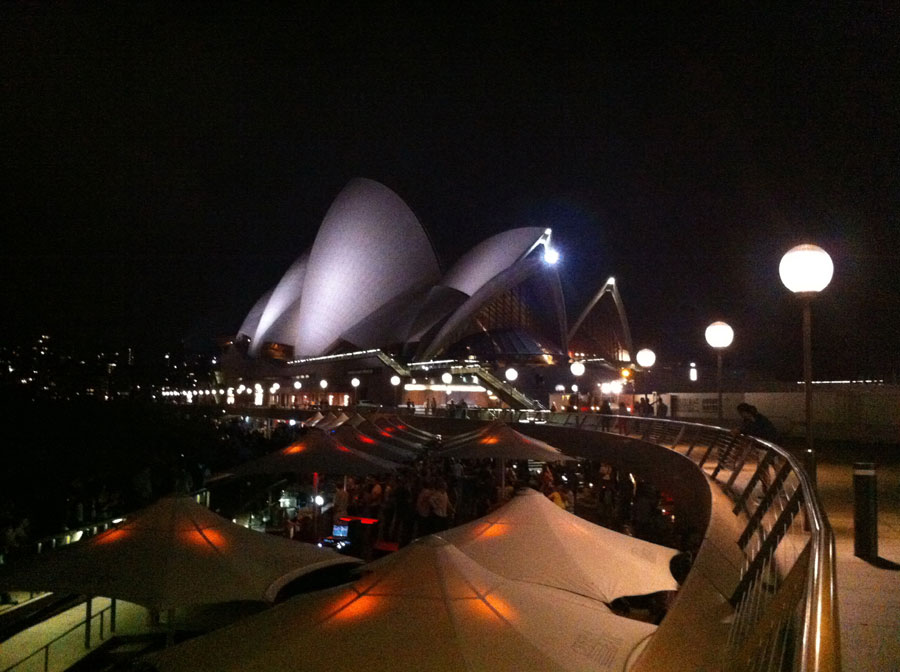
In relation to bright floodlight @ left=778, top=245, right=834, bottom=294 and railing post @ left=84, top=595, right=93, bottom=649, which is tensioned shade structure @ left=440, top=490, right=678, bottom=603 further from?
railing post @ left=84, top=595, right=93, bottom=649

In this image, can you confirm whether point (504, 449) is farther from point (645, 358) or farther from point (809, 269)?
point (645, 358)

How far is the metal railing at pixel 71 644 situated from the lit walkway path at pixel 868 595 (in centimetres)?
683

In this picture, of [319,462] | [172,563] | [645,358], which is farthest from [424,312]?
[172,563]

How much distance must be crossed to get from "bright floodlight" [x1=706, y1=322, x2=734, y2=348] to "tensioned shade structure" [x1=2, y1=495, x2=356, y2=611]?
6794mm

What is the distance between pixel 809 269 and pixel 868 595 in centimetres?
313

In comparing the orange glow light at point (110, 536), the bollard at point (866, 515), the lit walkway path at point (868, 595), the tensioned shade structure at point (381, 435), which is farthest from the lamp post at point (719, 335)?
the tensioned shade structure at point (381, 435)

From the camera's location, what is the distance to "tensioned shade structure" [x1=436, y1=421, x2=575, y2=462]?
13953mm

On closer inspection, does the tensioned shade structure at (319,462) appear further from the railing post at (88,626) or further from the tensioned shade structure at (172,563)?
the tensioned shade structure at (172,563)

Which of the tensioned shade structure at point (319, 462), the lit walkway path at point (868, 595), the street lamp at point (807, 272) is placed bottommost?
the tensioned shade structure at point (319, 462)

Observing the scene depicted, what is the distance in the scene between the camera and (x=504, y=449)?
551 inches

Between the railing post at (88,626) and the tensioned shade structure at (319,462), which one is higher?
the tensioned shade structure at (319,462)

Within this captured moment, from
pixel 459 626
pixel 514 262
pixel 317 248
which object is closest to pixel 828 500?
pixel 459 626

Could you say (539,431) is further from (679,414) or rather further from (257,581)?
(257,581)

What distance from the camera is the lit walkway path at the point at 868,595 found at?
344 centimetres
